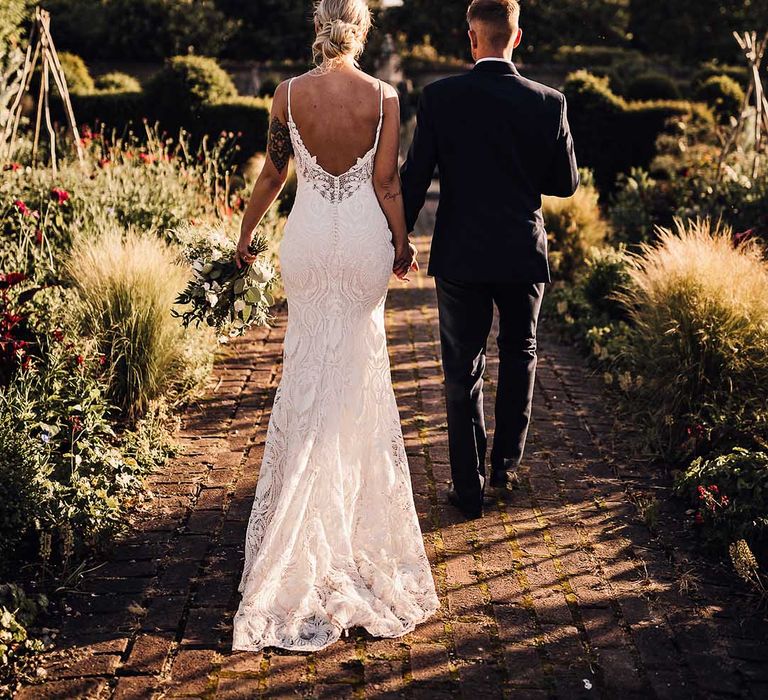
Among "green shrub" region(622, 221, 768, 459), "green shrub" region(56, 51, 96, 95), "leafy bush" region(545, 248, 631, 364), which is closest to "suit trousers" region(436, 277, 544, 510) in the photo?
"green shrub" region(622, 221, 768, 459)

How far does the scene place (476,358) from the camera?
406cm

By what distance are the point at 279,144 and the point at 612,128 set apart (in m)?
10.7

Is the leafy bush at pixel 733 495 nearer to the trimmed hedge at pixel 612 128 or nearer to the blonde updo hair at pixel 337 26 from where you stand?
the blonde updo hair at pixel 337 26

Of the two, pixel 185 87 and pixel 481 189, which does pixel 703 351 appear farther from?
pixel 185 87

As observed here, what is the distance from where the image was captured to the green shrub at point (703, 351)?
4789 mm

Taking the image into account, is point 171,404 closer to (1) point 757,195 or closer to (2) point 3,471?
(2) point 3,471

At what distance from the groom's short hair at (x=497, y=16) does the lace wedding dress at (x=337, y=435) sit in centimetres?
80

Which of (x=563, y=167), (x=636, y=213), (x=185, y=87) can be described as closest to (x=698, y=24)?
(x=185, y=87)

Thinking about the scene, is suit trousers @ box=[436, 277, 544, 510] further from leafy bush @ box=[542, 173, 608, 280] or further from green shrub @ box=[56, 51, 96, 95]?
green shrub @ box=[56, 51, 96, 95]

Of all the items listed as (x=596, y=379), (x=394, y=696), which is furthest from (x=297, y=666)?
(x=596, y=379)

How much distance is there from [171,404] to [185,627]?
223cm

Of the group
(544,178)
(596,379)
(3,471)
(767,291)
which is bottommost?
(596,379)

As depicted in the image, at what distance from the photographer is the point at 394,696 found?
9.50ft

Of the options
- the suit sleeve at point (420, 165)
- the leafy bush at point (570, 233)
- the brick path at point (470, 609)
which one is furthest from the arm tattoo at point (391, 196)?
the leafy bush at point (570, 233)
